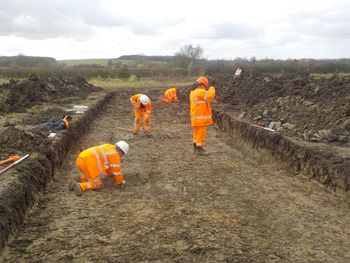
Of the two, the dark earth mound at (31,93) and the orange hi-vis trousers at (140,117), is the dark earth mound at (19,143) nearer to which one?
the orange hi-vis trousers at (140,117)

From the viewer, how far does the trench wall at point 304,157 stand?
677 centimetres

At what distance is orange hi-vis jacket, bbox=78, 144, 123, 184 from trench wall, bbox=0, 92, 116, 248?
2.81 ft

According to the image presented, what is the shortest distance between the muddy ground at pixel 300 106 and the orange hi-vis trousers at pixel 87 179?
15.9 feet

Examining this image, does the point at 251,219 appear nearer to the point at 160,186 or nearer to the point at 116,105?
the point at 160,186

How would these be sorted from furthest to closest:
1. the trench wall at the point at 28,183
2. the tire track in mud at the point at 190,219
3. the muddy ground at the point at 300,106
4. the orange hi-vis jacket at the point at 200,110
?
1. the muddy ground at the point at 300,106
2. the orange hi-vis jacket at the point at 200,110
3. the trench wall at the point at 28,183
4. the tire track in mud at the point at 190,219

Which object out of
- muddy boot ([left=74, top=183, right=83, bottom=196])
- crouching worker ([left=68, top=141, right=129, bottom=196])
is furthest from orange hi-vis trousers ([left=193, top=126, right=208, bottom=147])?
muddy boot ([left=74, top=183, right=83, bottom=196])

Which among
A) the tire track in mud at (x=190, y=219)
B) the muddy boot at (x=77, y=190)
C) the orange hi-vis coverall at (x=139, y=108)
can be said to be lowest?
the tire track in mud at (x=190, y=219)

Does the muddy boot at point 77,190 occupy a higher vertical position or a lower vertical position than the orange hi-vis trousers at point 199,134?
lower

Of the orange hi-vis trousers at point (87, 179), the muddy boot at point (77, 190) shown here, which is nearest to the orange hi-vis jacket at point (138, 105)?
the orange hi-vis trousers at point (87, 179)

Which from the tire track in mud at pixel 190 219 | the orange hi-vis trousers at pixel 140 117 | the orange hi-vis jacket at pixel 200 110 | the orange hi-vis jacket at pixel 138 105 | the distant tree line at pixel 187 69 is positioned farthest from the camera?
the distant tree line at pixel 187 69

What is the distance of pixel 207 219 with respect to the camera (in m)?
5.43

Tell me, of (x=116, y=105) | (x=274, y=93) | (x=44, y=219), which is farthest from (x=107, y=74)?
(x=44, y=219)

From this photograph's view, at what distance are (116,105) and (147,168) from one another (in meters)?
12.0

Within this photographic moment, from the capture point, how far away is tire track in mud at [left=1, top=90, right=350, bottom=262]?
451 cm
